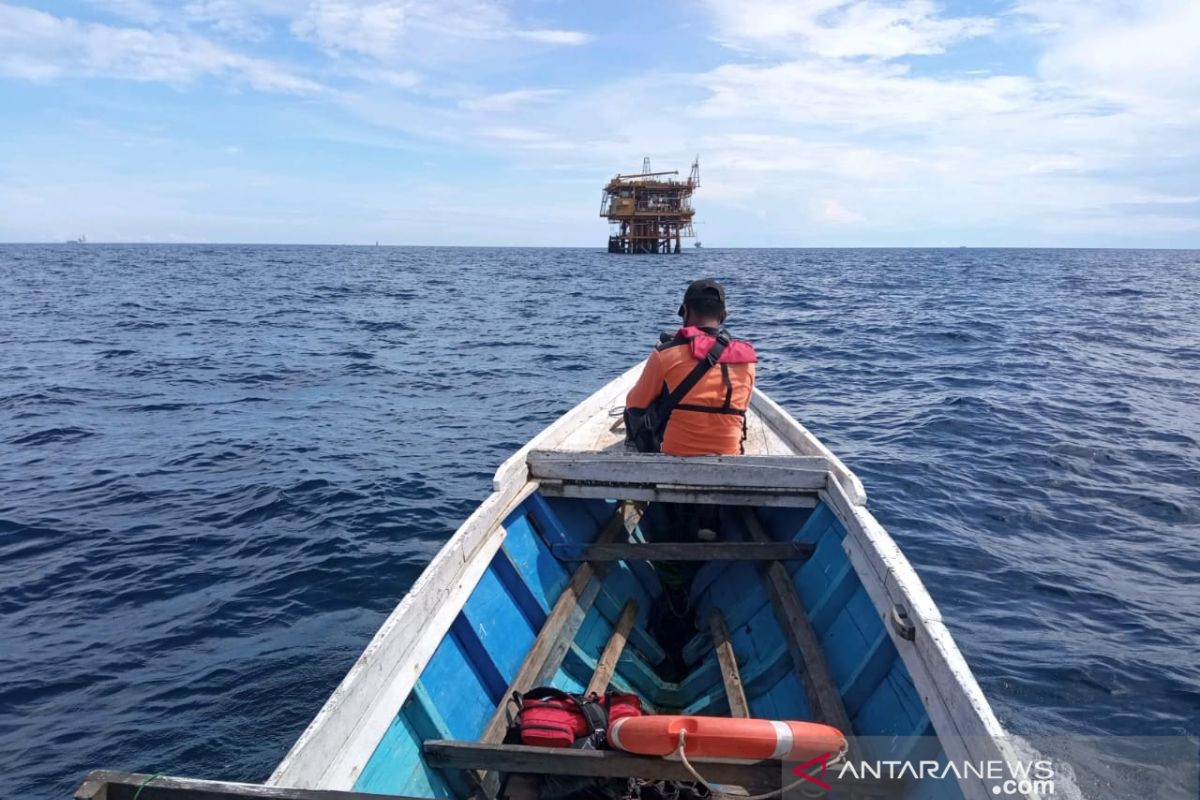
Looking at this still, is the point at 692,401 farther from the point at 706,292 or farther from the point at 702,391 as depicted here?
the point at 706,292

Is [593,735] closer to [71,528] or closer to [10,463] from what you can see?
[71,528]

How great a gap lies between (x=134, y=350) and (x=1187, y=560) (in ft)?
78.0

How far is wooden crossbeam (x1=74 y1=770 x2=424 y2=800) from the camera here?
7.05ft

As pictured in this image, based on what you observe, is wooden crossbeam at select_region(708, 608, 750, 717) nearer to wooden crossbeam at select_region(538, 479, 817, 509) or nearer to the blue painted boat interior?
the blue painted boat interior

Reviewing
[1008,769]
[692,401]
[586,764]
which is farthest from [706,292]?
[1008,769]

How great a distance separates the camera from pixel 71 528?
28.1 ft

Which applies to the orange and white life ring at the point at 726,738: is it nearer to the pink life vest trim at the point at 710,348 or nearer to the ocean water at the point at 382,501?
the pink life vest trim at the point at 710,348

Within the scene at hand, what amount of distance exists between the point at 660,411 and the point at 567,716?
2.61 meters

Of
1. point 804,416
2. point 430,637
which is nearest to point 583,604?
point 430,637

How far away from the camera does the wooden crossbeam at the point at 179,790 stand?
215cm

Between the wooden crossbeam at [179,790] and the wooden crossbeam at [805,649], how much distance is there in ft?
7.19

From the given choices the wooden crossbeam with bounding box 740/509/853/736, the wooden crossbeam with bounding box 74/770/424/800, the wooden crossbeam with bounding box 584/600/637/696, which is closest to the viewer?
the wooden crossbeam with bounding box 74/770/424/800

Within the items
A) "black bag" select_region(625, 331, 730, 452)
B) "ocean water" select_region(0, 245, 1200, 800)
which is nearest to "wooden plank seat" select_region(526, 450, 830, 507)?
"black bag" select_region(625, 331, 730, 452)

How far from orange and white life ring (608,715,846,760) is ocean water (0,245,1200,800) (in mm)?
3420
